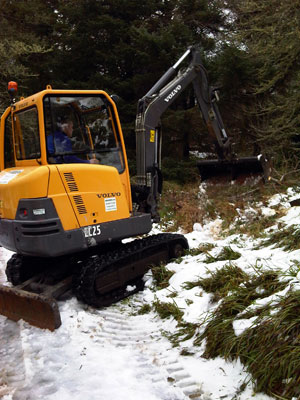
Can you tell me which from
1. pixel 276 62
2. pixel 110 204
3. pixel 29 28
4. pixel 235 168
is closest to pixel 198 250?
pixel 110 204

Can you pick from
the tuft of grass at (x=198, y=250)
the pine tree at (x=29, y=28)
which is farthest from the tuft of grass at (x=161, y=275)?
the pine tree at (x=29, y=28)

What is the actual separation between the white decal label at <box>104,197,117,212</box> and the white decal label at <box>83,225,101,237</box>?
0.85 ft

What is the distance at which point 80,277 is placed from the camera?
14.3ft

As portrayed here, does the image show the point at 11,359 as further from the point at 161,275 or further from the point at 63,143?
the point at 63,143

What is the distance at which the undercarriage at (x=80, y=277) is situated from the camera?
399cm

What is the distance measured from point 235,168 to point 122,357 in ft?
21.8

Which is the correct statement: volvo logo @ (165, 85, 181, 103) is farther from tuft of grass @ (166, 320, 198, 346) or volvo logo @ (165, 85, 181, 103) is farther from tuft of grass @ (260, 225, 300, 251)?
tuft of grass @ (166, 320, 198, 346)

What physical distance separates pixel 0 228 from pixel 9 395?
2.28 metres

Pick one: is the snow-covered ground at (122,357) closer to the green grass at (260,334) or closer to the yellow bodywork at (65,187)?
the green grass at (260,334)

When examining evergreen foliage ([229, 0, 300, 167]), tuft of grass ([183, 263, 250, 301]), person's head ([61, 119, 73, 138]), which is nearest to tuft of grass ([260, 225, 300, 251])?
tuft of grass ([183, 263, 250, 301])

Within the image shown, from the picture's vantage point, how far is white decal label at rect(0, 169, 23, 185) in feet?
14.2

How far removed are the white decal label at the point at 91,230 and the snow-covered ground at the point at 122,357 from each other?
2.66ft

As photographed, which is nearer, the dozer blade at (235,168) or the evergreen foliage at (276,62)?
the evergreen foliage at (276,62)

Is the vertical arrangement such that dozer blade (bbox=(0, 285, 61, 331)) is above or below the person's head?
below
